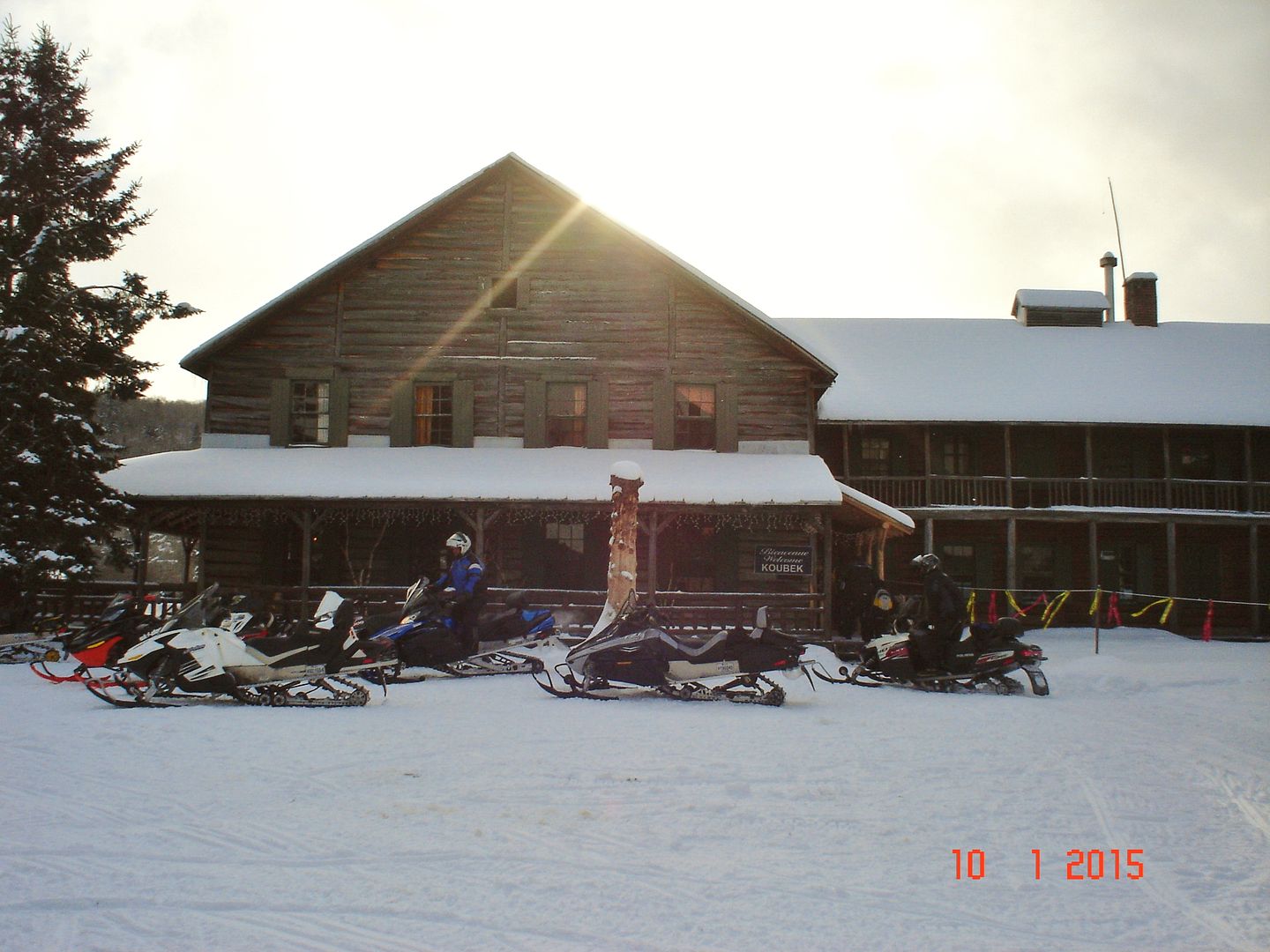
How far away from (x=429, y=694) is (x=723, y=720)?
10.2ft

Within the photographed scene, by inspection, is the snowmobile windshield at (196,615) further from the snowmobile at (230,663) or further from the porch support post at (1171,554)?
the porch support post at (1171,554)

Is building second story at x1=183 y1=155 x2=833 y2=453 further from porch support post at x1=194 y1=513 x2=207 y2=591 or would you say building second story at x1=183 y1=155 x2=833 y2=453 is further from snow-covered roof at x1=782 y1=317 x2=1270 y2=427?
snow-covered roof at x1=782 y1=317 x2=1270 y2=427

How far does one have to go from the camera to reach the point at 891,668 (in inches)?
435

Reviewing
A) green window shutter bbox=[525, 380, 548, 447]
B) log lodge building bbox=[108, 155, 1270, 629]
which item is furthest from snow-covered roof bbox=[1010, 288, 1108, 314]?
green window shutter bbox=[525, 380, 548, 447]

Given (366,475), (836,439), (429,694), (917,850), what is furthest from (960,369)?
(917,850)

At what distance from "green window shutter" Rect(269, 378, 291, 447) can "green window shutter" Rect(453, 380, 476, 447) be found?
130 inches

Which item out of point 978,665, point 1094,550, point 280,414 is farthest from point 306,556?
point 1094,550

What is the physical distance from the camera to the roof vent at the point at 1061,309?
28.5 meters

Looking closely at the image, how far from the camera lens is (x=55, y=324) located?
53.8ft

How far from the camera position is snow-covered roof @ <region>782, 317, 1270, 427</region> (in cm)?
2347

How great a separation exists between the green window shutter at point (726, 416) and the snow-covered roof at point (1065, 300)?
45.2 ft

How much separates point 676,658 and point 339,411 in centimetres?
1190

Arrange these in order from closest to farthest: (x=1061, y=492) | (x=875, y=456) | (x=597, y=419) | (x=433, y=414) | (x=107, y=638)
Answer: (x=107, y=638), (x=597, y=419), (x=433, y=414), (x=1061, y=492), (x=875, y=456)

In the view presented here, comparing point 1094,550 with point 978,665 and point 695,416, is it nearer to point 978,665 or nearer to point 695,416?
point 695,416
